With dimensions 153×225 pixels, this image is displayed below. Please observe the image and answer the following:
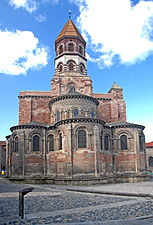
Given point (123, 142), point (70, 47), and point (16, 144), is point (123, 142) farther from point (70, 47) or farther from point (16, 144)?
point (70, 47)

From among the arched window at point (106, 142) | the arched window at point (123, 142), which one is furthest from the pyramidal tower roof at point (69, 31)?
the arched window at point (123, 142)

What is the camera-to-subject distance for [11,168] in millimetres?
29109

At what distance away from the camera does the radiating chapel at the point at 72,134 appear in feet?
86.1

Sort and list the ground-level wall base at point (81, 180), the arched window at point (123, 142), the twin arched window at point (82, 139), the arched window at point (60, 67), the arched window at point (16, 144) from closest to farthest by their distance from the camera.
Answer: the ground-level wall base at point (81, 180), the twin arched window at point (82, 139), the arched window at point (16, 144), the arched window at point (123, 142), the arched window at point (60, 67)

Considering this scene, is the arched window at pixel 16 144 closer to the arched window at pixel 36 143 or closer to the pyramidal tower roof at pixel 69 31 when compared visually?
the arched window at pixel 36 143

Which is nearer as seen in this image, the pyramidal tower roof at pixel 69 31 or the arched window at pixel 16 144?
the arched window at pixel 16 144

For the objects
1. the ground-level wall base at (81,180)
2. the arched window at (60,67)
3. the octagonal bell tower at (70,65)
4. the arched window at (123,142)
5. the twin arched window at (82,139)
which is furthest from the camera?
the arched window at (60,67)

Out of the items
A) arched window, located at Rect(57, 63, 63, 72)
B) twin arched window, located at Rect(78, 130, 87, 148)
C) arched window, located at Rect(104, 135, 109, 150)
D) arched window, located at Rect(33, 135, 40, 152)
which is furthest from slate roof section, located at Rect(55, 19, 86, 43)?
twin arched window, located at Rect(78, 130, 87, 148)

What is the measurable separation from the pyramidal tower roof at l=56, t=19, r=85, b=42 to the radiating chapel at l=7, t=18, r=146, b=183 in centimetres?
39

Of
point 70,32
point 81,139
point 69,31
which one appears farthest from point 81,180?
point 69,31

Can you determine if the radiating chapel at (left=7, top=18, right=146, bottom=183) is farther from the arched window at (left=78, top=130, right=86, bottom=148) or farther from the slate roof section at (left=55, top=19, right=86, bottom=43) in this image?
the slate roof section at (left=55, top=19, right=86, bottom=43)

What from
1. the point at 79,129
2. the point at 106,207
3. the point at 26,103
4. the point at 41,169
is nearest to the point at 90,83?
the point at 26,103

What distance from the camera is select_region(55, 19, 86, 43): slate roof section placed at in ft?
134

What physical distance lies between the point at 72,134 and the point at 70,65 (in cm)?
1785
